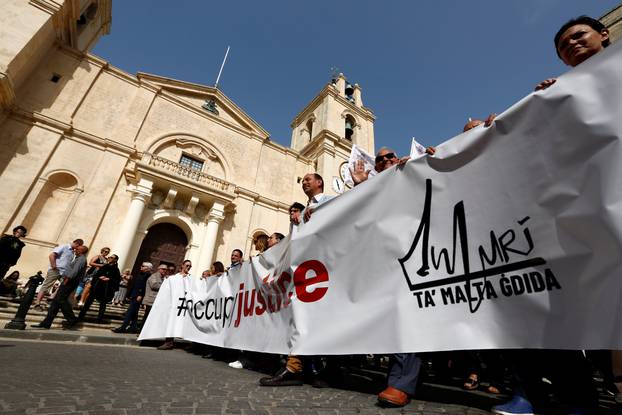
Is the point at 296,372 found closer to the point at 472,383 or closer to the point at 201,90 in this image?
the point at 472,383

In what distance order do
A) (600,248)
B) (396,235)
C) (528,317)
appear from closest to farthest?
(600,248)
(528,317)
(396,235)

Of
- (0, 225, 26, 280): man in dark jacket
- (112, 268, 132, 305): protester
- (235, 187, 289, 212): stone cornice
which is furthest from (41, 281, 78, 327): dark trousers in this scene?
(235, 187, 289, 212): stone cornice

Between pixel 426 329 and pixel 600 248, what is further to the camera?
pixel 426 329

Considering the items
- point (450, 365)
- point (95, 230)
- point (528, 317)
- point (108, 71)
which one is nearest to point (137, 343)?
point (450, 365)

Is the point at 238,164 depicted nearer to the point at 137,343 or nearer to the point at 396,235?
the point at 137,343

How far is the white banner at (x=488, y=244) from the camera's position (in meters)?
1.17

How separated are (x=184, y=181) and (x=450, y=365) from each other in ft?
39.3

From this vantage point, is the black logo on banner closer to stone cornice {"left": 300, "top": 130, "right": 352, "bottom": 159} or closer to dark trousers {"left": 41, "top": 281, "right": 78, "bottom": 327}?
dark trousers {"left": 41, "top": 281, "right": 78, "bottom": 327}

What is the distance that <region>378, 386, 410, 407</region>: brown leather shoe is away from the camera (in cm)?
172

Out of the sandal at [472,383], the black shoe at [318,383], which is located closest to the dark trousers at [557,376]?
the black shoe at [318,383]

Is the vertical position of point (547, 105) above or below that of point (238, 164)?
below

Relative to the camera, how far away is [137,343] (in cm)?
512

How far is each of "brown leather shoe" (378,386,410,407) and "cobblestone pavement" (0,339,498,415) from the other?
50mm

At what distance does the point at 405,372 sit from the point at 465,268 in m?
0.83
